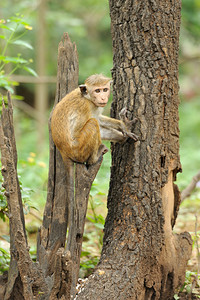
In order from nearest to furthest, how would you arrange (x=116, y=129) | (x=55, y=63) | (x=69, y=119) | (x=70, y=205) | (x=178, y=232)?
1. (x=70, y=205)
2. (x=69, y=119)
3. (x=116, y=129)
4. (x=178, y=232)
5. (x=55, y=63)

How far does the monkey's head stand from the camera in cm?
434

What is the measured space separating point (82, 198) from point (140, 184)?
2.01 feet

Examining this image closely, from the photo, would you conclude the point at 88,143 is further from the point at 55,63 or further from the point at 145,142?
the point at 55,63

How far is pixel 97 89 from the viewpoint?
437 cm

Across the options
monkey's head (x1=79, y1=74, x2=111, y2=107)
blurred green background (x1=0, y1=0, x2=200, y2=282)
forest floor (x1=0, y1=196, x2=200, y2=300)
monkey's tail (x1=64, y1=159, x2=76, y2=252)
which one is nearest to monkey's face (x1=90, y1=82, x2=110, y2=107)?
monkey's head (x1=79, y1=74, x2=111, y2=107)

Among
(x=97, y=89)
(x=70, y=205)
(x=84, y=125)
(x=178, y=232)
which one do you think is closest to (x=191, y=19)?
(x=178, y=232)

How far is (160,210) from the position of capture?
4.12 meters

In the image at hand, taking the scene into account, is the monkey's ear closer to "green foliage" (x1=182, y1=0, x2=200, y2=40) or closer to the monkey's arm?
the monkey's arm

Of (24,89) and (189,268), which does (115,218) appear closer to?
(189,268)

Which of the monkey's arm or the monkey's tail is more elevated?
the monkey's arm

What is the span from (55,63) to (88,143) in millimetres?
11428

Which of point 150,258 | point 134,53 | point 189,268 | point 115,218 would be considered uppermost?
point 134,53

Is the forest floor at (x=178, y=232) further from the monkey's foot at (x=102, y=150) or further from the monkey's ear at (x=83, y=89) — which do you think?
the monkey's ear at (x=83, y=89)

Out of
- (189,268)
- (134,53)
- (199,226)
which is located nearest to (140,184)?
(134,53)
